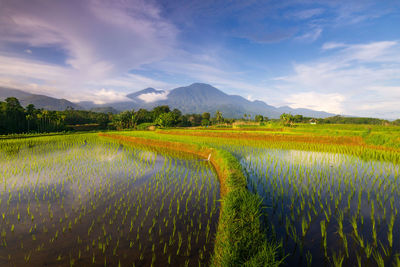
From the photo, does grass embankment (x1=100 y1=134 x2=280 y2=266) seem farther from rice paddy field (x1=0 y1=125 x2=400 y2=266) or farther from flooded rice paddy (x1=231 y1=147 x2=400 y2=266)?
flooded rice paddy (x1=231 y1=147 x2=400 y2=266)

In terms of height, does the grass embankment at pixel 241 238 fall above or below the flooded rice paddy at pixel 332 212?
above

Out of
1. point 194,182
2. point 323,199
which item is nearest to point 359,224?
point 323,199

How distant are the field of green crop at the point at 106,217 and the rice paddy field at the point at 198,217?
0.03 meters

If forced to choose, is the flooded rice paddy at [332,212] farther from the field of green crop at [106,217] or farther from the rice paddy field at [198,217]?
the field of green crop at [106,217]

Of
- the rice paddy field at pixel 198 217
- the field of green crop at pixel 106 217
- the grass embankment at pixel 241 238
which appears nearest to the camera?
the grass embankment at pixel 241 238

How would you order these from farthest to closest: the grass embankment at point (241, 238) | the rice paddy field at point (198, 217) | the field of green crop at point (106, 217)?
the field of green crop at point (106, 217) → the rice paddy field at point (198, 217) → the grass embankment at point (241, 238)

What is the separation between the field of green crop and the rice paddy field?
31 millimetres

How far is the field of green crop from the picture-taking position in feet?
12.8

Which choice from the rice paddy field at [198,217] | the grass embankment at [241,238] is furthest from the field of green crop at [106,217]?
the grass embankment at [241,238]

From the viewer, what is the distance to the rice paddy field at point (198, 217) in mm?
3775

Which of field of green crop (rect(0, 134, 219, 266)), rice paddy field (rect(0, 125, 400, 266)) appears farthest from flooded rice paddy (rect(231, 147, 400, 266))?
field of green crop (rect(0, 134, 219, 266))

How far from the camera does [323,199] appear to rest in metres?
6.32

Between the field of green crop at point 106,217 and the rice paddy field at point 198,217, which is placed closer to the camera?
the rice paddy field at point 198,217

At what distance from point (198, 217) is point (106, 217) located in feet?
10.6
